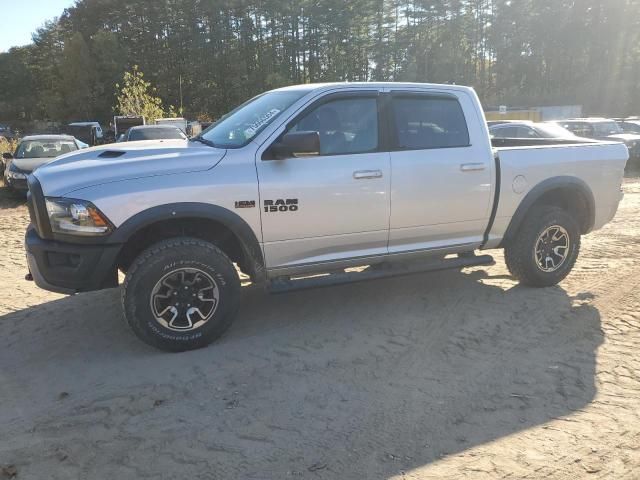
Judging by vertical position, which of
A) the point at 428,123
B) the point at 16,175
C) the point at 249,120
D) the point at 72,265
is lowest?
the point at 16,175

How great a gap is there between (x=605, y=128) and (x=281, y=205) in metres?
17.5

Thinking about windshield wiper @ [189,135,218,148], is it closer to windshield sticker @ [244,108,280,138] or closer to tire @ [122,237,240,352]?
windshield sticker @ [244,108,280,138]

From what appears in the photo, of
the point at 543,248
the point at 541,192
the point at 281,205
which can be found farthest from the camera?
the point at 543,248

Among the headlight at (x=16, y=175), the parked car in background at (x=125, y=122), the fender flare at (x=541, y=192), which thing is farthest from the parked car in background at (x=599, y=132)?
the parked car in background at (x=125, y=122)

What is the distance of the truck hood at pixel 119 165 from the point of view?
12.6 ft

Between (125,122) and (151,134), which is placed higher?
(125,122)

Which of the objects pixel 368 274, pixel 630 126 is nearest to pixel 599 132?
pixel 630 126

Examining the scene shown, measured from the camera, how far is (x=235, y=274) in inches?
166

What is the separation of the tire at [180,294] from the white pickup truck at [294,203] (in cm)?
1

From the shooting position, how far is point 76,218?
379 centimetres

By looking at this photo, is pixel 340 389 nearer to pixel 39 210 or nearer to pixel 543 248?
pixel 39 210

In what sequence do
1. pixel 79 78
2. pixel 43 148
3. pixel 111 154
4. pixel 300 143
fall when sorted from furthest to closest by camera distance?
pixel 79 78 < pixel 43 148 < pixel 111 154 < pixel 300 143

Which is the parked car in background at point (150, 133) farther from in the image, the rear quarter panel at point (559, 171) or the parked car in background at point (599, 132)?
the parked car in background at point (599, 132)

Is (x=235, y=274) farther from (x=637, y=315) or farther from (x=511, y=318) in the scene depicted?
(x=637, y=315)
